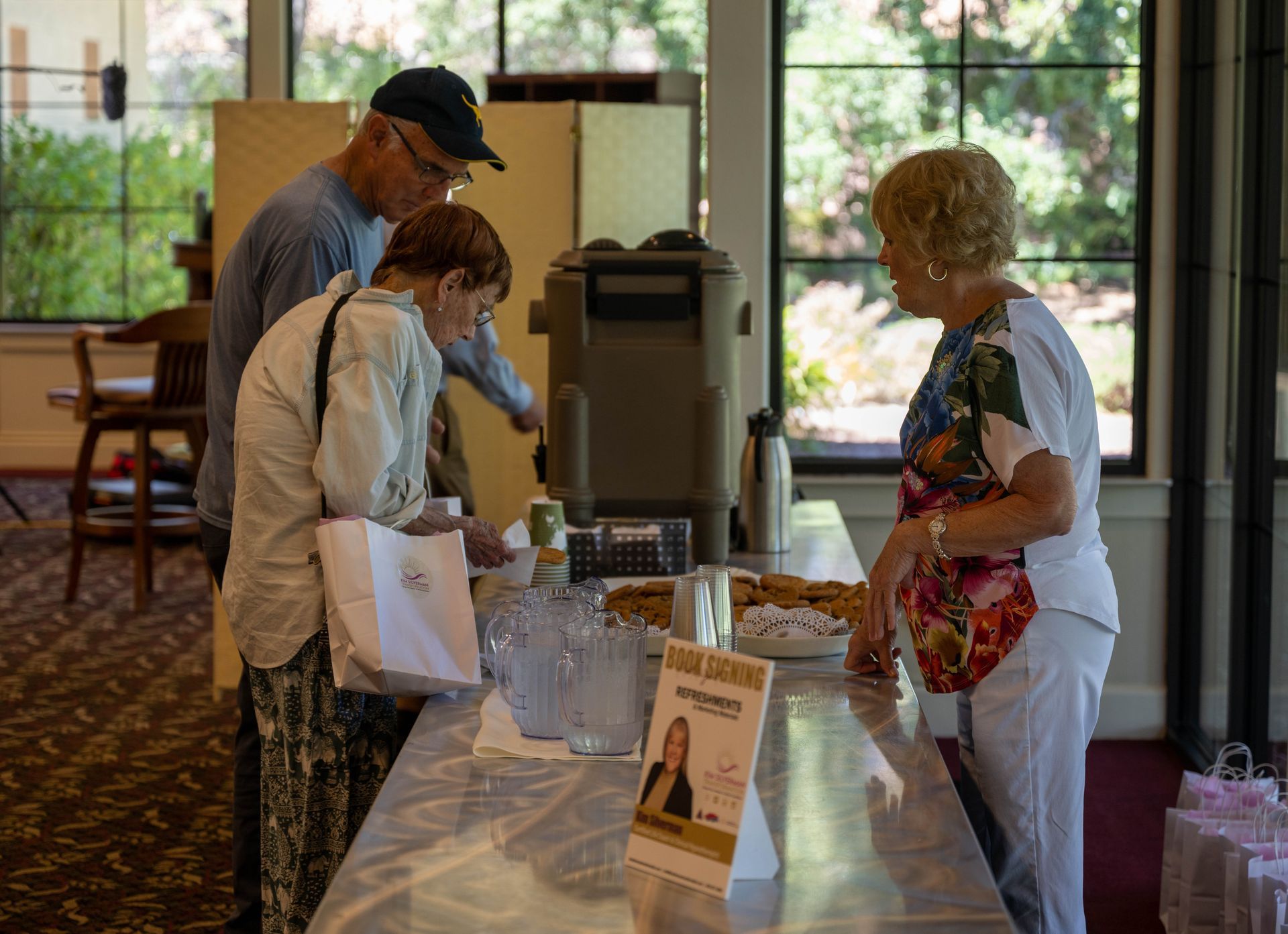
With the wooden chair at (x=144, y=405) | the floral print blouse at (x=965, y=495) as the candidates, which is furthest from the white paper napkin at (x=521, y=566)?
the wooden chair at (x=144, y=405)

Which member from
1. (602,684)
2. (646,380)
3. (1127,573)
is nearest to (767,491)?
(646,380)

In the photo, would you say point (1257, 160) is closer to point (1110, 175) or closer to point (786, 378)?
point (1110, 175)

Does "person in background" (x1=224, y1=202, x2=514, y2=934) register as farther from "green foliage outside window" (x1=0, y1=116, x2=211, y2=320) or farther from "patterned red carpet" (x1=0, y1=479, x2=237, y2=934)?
"green foliage outside window" (x1=0, y1=116, x2=211, y2=320)

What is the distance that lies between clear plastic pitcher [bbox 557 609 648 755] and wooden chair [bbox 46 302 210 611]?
14.3ft

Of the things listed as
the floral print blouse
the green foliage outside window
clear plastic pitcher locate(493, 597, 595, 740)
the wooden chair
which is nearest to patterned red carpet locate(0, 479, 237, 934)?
the wooden chair

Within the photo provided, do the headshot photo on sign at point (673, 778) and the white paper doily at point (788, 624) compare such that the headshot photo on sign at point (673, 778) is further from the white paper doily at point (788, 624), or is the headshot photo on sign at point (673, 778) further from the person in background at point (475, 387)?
the person in background at point (475, 387)

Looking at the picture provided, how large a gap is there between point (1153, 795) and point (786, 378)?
1707 millimetres

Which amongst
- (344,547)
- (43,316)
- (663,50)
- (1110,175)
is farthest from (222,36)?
(344,547)

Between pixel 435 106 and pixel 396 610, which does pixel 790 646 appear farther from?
pixel 435 106

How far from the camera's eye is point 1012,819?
1824 mm

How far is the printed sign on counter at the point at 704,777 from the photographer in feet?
4.24

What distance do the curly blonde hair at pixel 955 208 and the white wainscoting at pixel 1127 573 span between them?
2.43 metres

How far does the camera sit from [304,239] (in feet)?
7.86

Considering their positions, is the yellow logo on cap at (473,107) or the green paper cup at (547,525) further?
the green paper cup at (547,525)
